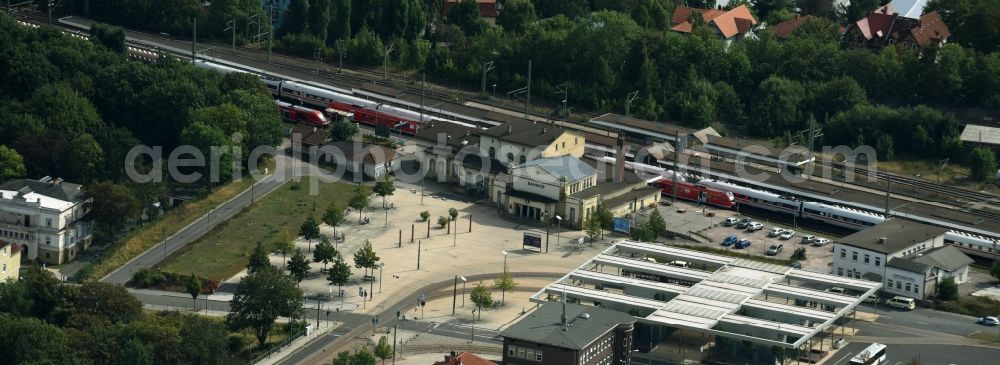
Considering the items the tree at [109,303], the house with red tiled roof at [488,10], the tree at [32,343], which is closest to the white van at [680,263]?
the tree at [109,303]

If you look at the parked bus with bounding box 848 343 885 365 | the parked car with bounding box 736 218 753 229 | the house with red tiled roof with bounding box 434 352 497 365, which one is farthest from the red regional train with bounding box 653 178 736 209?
the house with red tiled roof with bounding box 434 352 497 365

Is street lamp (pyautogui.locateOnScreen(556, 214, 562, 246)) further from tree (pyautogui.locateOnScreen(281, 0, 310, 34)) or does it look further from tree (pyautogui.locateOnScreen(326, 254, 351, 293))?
tree (pyautogui.locateOnScreen(281, 0, 310, 34))

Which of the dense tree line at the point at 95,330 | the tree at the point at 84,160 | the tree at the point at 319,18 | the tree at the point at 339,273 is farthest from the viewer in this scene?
the tree at the point at 319,18

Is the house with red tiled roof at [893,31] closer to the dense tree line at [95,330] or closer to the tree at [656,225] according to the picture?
the tree at [656,225]

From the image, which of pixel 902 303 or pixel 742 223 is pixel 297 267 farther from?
pixel 902 303

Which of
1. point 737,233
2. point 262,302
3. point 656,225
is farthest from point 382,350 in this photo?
point 737,233
